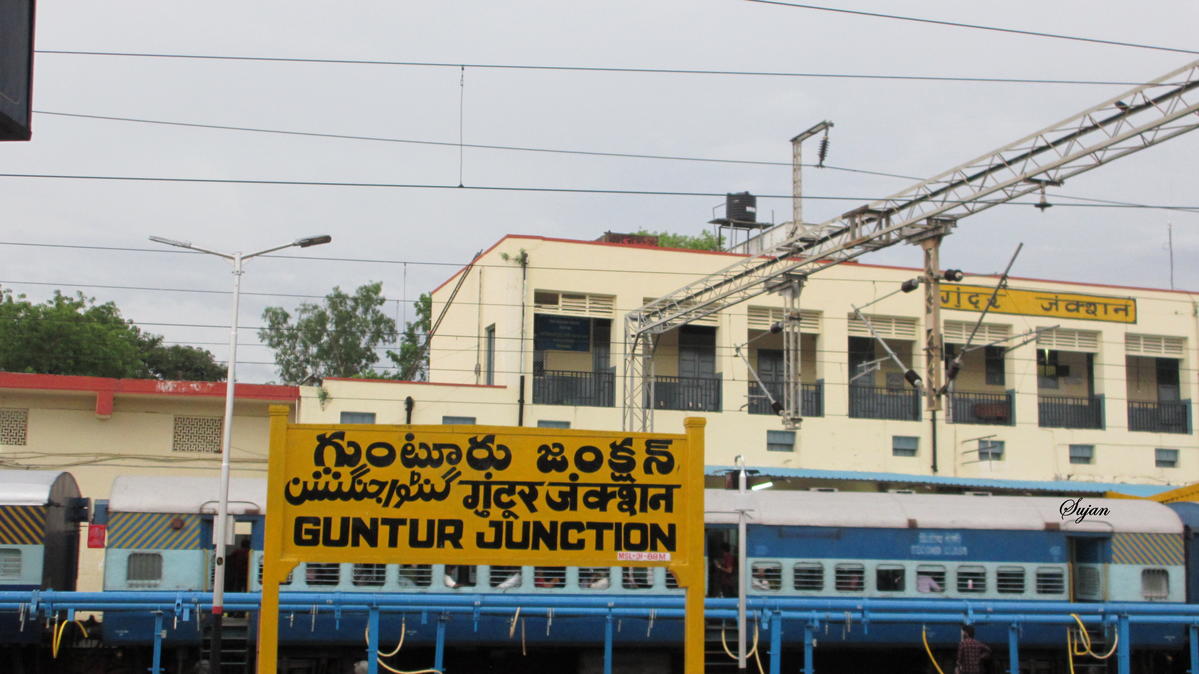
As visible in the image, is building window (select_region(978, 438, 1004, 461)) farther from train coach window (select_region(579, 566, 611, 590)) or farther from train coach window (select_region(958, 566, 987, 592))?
train coach window (select_region(579, 566, 611, 590))

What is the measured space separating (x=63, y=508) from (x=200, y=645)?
12.7ft

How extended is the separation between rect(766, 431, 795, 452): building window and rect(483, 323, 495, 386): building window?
846 cm

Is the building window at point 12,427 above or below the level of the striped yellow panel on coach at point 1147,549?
above

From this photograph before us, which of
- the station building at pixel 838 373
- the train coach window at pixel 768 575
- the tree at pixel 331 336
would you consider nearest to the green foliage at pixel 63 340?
the tree at pixel 331 336

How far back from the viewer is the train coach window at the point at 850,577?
1931 cm

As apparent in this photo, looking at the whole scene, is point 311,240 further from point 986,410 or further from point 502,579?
point 986,410

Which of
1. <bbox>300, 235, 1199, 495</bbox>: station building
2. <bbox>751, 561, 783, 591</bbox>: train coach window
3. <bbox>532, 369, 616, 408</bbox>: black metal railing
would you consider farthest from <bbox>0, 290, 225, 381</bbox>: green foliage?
<bbox>751, 561, 783, 591</bbox>: train coach window

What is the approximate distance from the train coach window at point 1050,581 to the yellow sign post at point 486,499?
40.5ft

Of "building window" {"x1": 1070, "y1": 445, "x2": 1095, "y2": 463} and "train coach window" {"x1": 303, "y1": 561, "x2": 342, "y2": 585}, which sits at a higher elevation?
"building window" {"x1": 1070, "y1": 445, "x2": 1095, "y2": 463}

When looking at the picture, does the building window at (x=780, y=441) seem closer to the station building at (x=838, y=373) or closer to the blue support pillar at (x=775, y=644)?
the station building at (x=838, y=373)

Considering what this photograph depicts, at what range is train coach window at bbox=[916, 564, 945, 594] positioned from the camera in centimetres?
1958

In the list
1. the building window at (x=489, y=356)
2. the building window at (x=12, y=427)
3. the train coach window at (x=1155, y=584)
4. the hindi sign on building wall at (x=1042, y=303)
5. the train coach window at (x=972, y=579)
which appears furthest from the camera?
the hindi sign on building wall at (x=1042, y=303)

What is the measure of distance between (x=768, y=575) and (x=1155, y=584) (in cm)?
742

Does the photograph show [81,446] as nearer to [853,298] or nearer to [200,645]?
[200,645]
